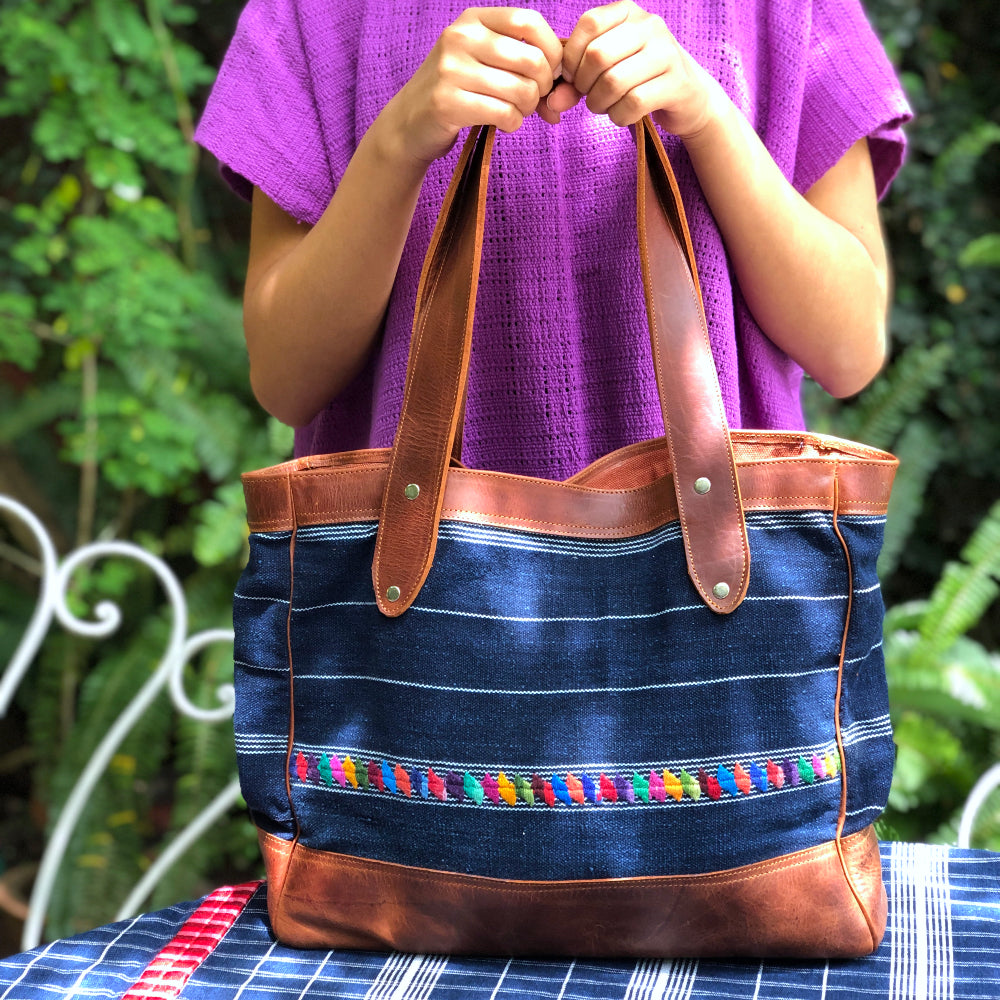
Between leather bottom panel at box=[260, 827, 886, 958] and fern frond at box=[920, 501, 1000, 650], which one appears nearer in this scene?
leather bottom panel at box=[260, 827, 886, 958]

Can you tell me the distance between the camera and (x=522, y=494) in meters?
0.82

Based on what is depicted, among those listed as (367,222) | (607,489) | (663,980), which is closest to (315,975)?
(663,980)

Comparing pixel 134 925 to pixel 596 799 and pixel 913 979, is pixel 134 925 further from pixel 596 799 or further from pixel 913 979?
pixel 913 979

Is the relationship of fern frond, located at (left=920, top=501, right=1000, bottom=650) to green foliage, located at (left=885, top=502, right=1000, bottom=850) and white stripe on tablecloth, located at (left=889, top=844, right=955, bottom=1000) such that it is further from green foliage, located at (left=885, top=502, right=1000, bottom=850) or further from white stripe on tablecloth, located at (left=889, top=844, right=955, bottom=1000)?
white stripe on tablecloth, located at (left=889, top=844, right=955, bottom=1000)

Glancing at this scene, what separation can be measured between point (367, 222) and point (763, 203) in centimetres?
33

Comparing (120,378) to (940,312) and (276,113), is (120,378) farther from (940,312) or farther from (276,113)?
(940,312)

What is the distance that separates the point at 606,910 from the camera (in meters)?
0.80

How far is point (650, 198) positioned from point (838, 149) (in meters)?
0.25

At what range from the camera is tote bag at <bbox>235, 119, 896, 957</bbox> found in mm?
782

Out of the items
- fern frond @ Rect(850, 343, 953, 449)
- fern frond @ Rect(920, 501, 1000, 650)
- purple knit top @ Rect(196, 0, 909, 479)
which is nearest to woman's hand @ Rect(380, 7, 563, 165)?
purple knit top @ Rect(196, 0, 909, 479)

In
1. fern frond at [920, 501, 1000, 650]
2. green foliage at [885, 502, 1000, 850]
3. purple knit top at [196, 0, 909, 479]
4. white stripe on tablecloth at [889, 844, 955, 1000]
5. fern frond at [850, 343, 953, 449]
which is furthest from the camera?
fern frond at [850, 343, 953, 449]

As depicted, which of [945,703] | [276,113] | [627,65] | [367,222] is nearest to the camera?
[627,65]

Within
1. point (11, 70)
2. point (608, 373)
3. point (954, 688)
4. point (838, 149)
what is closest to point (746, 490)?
point (608, 373)

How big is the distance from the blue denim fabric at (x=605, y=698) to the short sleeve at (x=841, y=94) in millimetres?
374
